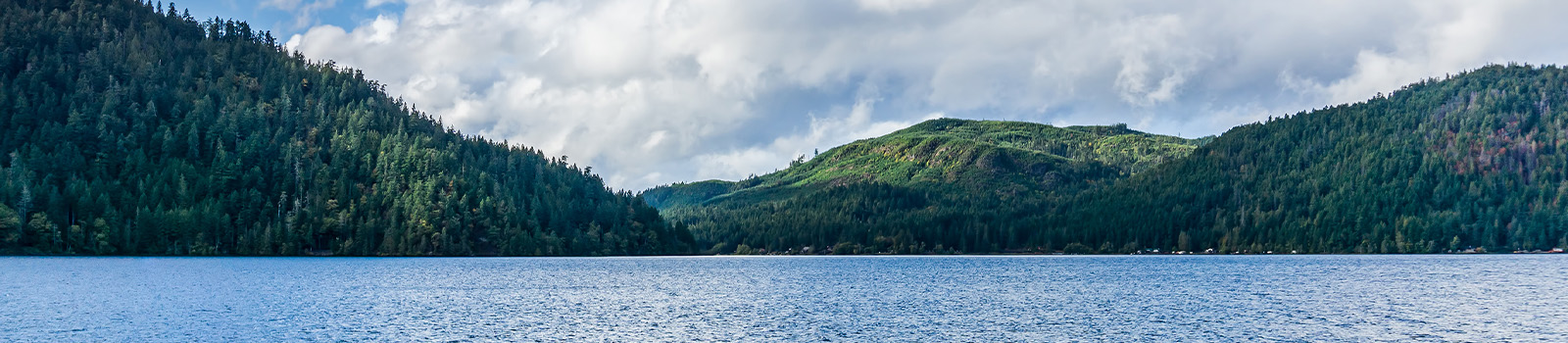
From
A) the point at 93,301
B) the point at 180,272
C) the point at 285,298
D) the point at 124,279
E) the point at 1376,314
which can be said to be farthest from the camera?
the point at 180,272

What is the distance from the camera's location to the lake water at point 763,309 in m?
80.0

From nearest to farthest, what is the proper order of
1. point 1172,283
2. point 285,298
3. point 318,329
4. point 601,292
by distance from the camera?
1. point 318,329
2. point 285,298
3. point 601,292
4. point 1172,283

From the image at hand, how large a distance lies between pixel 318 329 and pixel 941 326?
43.4 metres

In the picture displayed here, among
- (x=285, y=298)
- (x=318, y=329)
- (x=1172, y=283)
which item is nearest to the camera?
(x=318, y=329)

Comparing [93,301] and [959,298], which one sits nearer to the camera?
[93,301]

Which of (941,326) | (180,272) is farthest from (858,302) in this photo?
(180,272)

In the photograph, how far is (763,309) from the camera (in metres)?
104

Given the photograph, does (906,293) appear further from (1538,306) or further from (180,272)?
(180,272)

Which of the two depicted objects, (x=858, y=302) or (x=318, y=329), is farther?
(x=858, y=302)

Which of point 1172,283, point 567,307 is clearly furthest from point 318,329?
point 1172,283

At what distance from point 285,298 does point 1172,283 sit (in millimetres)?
104186

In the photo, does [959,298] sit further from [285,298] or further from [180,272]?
[180,272]

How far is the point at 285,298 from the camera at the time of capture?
111m

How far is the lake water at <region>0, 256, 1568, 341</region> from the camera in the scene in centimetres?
8000
